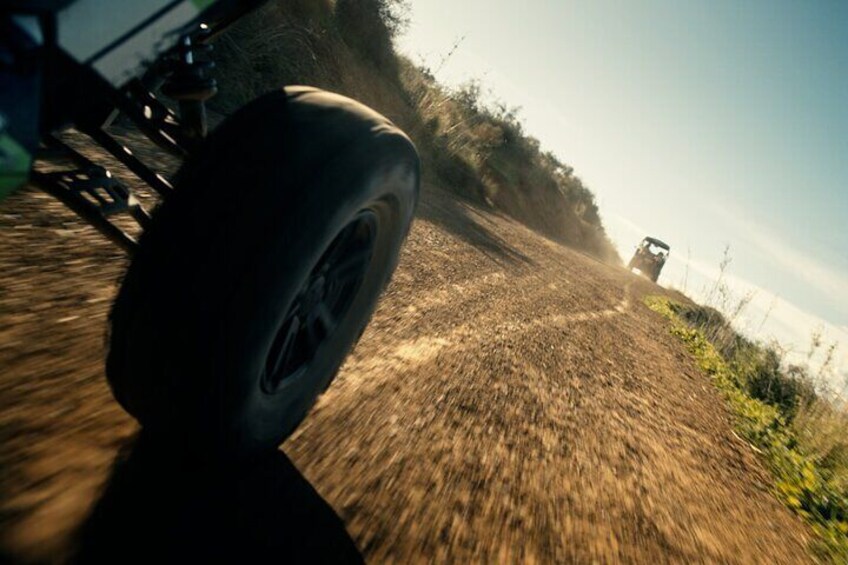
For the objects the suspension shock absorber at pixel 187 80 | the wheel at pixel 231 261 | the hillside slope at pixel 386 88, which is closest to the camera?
the wheel at pixel 231 261

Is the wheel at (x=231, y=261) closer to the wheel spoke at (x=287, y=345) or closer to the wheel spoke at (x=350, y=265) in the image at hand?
the wheel spoke at (x=287, y=345)

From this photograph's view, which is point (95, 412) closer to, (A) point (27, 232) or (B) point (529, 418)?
(A) point (27, 232)

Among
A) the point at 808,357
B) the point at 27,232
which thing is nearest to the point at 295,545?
the point at 27,232

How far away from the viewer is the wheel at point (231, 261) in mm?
1039

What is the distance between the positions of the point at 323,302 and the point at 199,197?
62 centimetres

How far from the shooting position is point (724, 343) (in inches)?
353

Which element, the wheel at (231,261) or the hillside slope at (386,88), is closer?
the wheel at (231,261)

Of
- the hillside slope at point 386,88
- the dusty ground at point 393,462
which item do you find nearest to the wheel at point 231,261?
the dusty ground at point 393,462

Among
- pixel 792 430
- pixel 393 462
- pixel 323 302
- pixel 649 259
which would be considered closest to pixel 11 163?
pixel 323 302

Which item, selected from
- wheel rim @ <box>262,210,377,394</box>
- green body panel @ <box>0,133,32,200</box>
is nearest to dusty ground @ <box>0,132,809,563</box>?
wheel rim @ <box>262,210,377,394</box>

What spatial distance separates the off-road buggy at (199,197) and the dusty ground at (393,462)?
0.26 meters

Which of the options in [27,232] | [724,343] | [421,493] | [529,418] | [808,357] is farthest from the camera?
[724,343]

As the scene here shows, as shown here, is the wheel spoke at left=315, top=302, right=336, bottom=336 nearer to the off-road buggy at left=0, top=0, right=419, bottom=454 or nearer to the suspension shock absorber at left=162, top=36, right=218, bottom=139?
the off-road buggy at left=0, top=0, right=419, bottom=454

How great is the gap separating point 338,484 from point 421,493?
313 millimetres
